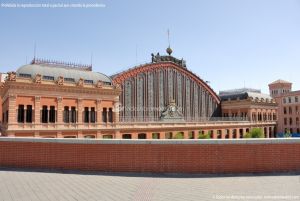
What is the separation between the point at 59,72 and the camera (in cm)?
4362

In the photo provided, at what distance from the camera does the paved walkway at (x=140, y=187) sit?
965 cm

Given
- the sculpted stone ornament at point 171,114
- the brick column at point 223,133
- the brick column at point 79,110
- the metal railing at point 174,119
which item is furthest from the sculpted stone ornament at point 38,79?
the brick column at point 223,133

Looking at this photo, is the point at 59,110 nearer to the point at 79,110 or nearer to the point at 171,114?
the point at 79,110

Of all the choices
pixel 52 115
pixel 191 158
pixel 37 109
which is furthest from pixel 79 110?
pixel 191 158

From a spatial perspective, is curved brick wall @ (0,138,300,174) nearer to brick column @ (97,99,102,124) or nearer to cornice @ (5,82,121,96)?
cornice @ (5,82,121,96)

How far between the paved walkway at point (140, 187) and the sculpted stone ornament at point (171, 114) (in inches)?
1895

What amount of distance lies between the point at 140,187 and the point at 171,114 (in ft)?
170

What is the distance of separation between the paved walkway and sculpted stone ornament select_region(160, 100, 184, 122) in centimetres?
4815

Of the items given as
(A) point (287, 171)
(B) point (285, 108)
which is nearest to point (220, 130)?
(B) point (285, 108)

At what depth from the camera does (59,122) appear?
127 feet

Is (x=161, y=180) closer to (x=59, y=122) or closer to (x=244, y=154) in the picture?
(x=244, y=154)

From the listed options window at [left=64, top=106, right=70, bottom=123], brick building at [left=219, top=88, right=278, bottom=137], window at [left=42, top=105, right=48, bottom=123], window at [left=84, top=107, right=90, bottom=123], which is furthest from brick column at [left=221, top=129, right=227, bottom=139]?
window at [left=42, top=105, right=48, bottom=123]

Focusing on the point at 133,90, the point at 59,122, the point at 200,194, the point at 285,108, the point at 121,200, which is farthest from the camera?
the point at 285,108

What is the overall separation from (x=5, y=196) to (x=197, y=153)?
843 cm
